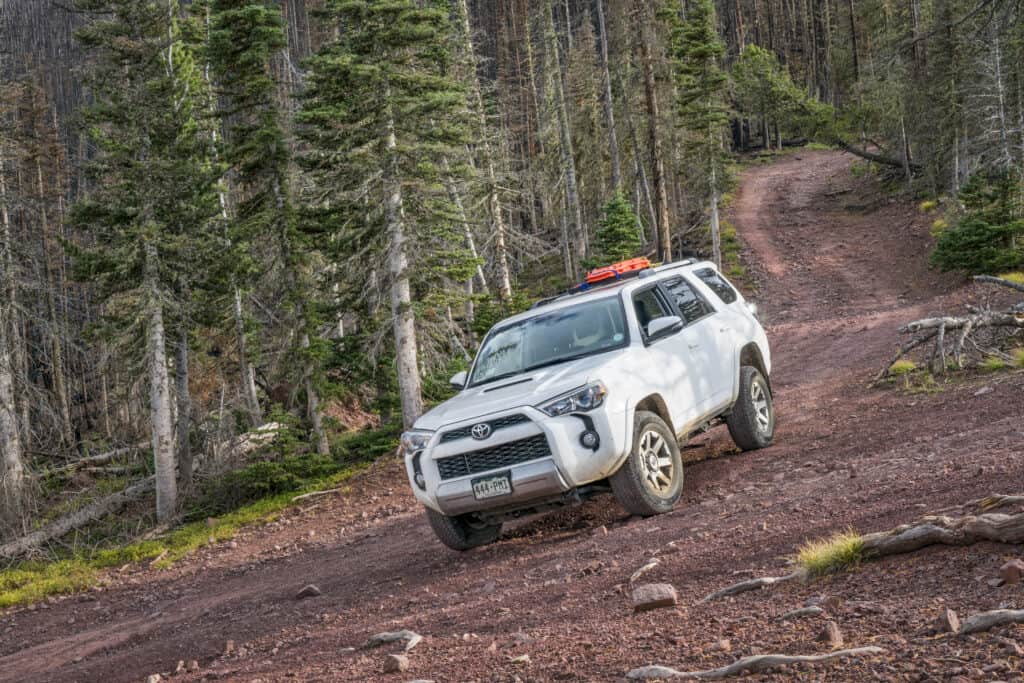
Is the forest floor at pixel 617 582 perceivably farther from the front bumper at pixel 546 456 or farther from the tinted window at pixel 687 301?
the tinted window at pixel 687 301

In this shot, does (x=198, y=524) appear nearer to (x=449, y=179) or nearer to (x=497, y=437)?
(x=449, y=179)

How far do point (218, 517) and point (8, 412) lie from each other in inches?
214

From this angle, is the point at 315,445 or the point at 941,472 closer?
the point at 941,472

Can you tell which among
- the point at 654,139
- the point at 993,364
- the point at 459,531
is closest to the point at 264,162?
the point at 654,139

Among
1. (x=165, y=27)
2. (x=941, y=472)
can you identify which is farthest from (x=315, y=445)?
(x=941, y=472)

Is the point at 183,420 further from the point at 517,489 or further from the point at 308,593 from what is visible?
the point at 517,489

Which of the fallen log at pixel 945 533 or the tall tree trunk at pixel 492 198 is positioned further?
the tall tree trunk at pixel 492 198

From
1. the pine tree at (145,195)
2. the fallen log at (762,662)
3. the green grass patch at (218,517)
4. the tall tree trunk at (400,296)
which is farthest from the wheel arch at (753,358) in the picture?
the pine tree at (145,195)

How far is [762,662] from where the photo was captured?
13.1ft

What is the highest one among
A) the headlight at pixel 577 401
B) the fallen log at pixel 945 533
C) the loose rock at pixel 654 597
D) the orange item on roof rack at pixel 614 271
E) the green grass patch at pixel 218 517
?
the orange item on roof rack at pixel 614 271

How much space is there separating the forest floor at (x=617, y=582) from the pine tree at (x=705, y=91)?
66.4 ft

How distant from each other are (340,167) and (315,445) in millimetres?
6247

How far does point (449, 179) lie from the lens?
20.7 m

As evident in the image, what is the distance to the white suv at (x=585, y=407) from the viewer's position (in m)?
7.49
